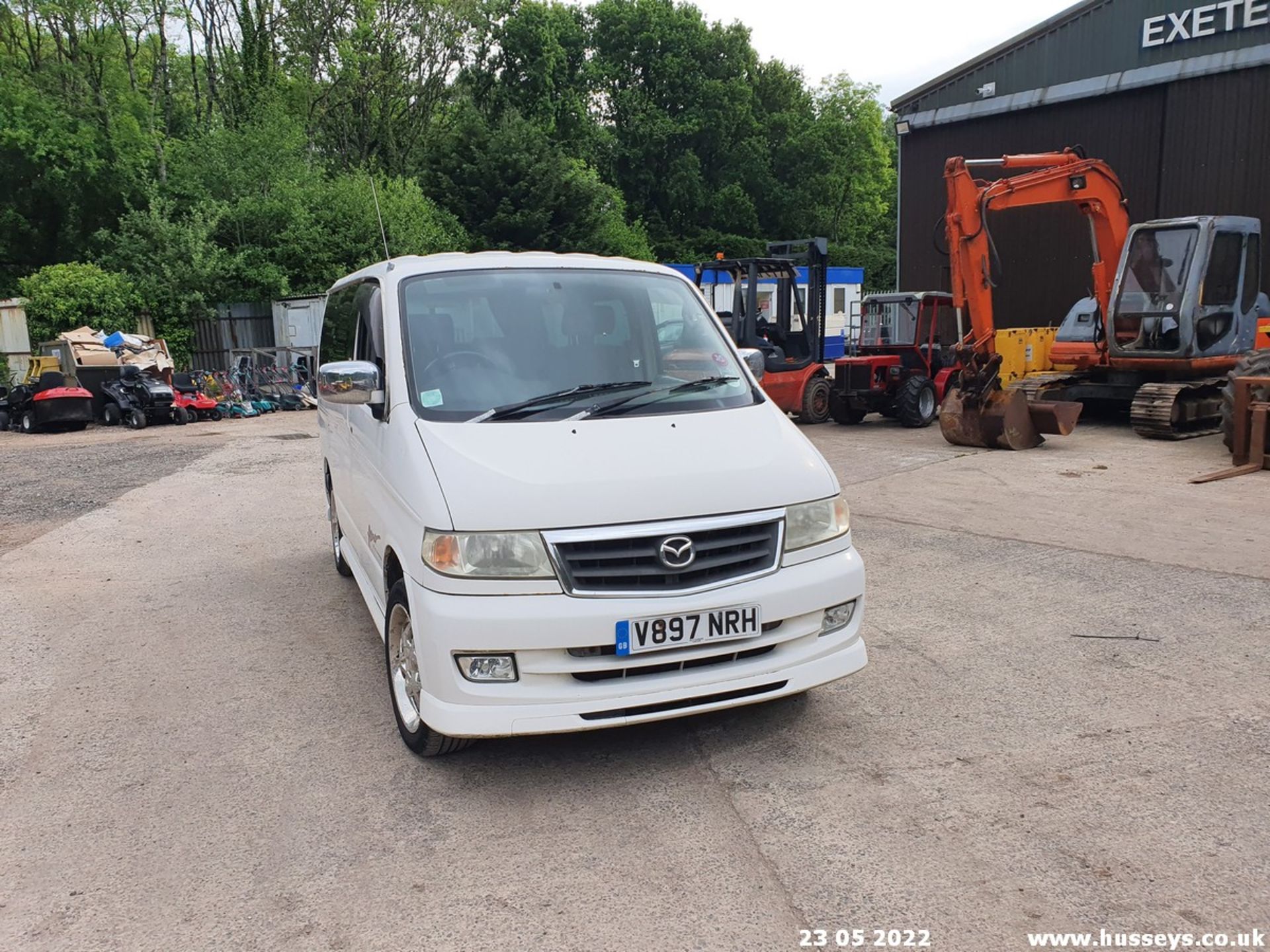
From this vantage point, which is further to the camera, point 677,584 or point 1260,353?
point 1260,353

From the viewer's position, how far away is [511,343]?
180 inches

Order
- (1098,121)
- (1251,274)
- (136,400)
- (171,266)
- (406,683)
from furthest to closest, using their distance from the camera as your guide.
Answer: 1. (171,266)
2. (1098,121)
3. (136,400)
4. (1251,274)
5. (406,683)

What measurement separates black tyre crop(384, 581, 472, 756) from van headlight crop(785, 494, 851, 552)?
153 cm

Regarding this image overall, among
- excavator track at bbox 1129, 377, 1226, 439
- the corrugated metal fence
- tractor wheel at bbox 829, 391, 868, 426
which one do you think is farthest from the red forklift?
the corrugated metal fence

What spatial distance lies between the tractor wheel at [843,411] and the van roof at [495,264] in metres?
11.2

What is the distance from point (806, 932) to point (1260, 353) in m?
11.9

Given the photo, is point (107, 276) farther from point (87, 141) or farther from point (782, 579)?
point (782, 579)

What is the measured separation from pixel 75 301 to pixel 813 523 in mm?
22817

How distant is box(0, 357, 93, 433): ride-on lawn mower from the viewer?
17906mm

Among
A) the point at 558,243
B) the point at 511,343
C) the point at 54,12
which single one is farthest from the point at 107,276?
the point at 511,343

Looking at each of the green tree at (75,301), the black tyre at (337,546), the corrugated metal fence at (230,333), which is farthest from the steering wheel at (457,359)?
the corrugated metal fence at (230,333)

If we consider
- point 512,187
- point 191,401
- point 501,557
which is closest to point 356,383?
point 501,557

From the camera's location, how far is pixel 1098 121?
2000cm

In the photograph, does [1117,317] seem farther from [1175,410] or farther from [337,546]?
[337,546]
